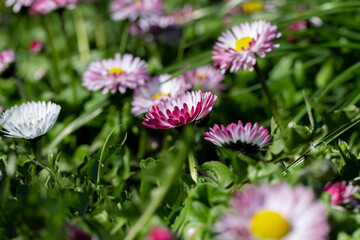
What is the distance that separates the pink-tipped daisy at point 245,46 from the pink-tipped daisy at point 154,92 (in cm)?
11

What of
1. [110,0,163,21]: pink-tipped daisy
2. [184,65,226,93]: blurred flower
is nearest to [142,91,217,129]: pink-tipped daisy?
[184,65,226,93]: blurred flower

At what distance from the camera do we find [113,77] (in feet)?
3.32

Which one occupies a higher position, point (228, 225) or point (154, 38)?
point (154, 38)

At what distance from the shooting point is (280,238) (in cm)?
47

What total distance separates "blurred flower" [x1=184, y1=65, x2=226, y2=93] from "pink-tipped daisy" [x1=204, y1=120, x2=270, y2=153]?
0.56 metres

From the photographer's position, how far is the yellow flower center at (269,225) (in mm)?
466

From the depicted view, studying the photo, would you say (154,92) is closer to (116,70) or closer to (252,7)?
(116,70)

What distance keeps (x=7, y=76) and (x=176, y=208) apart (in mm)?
728

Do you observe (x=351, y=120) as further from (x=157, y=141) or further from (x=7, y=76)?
(x=7, y=76)

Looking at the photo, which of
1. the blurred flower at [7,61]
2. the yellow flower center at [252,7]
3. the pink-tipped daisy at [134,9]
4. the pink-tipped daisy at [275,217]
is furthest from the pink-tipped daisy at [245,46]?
the yellow flower center at [252,7]

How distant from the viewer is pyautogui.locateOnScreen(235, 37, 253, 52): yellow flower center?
888mm

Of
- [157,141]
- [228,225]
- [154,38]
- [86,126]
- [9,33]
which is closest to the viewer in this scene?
[228,225]

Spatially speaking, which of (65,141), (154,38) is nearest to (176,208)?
(65,141)

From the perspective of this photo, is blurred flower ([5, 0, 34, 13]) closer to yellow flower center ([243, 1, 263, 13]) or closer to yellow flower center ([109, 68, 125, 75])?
yellow flower center ([109, 68, 125, 75])
